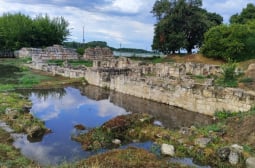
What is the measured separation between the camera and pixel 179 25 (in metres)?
46.4

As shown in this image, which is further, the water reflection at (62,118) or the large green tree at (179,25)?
the large green tree at (179,25)

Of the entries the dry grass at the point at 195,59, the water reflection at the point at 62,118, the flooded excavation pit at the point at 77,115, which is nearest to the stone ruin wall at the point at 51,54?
the dry grass at the point at 195,59

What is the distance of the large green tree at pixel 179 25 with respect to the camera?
4569cm

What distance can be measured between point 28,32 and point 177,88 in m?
43.9

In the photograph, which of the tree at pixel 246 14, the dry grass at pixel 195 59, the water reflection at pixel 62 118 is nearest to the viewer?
the water reflection at pixel 62 118

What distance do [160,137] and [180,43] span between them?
35084mm

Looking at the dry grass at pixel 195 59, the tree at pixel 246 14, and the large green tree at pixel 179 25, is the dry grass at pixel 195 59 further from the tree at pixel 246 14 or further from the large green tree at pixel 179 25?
the tree at pixel 246 14

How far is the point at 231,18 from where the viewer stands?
5334 centimetres

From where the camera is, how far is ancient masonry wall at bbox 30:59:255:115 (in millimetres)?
15188

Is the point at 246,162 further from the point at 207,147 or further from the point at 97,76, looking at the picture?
the point at 97,76

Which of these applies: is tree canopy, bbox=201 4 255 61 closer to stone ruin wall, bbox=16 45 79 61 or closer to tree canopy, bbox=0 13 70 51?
stone ruin wall, bbox=16 45 79 61

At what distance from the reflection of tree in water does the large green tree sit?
26892 millimetres


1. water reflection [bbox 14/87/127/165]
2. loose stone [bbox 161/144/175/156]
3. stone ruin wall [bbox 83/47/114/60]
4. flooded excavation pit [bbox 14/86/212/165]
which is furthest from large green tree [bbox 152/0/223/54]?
loose stone [bbox 161/144/175/156]

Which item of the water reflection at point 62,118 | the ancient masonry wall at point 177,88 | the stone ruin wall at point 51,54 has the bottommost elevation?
the water reflection at point 62,118
